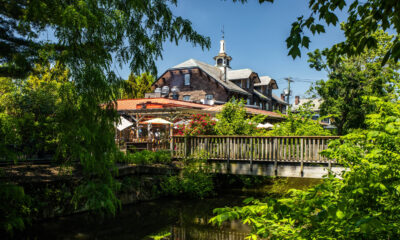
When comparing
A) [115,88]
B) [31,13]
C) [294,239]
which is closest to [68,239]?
[115,88]

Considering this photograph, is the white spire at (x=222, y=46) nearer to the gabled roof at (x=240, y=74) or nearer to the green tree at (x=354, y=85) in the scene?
the gabled roof at (x=240, y=74)

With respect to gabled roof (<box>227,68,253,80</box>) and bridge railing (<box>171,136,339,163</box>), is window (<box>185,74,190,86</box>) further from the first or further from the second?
bridge railing (<box>171,136,339,163</box>)

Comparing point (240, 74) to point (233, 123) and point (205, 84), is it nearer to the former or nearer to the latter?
point (205, 84)

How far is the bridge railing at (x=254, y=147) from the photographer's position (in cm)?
1134

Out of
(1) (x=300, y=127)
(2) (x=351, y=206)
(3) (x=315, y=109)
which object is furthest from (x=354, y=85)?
(3) (x=315, y=109)

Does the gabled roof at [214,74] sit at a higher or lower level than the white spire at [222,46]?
lower

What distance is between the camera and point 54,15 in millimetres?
4676

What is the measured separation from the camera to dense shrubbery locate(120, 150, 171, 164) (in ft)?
44.1

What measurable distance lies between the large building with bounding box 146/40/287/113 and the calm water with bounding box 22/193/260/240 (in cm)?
2251

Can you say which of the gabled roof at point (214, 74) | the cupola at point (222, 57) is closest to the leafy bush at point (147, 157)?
the gabled roof at point (214, 74)

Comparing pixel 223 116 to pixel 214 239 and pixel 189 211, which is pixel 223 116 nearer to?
pixel 189 211

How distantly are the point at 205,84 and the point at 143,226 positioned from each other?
27.2m

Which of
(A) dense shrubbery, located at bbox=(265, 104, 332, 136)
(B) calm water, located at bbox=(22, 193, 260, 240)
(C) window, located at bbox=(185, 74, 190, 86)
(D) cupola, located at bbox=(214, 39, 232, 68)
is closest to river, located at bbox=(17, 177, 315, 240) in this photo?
(B) calm water, located at bbox=(22, 193, 260, 240)

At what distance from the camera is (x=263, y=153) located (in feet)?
40.2
